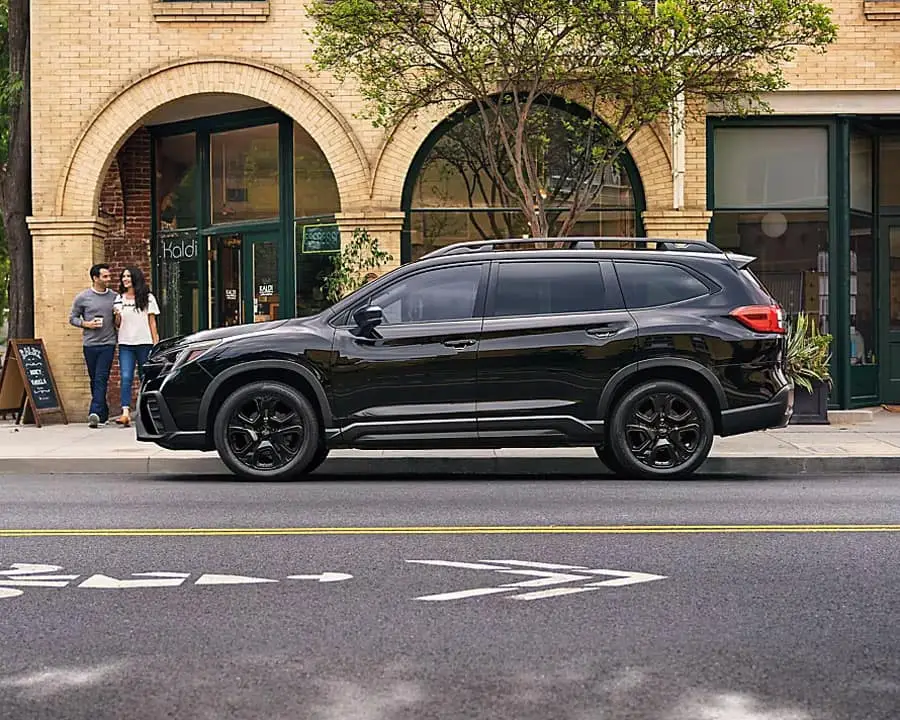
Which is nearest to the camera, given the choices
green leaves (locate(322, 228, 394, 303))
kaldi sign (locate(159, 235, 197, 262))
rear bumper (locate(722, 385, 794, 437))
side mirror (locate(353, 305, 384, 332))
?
side mirror (locate(353, 305, 384, 332))

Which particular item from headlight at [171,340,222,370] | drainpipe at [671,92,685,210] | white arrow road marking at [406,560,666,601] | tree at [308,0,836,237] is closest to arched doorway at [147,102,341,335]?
tree at [308,0,836,237]

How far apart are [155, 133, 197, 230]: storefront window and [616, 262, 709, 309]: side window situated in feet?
30.3

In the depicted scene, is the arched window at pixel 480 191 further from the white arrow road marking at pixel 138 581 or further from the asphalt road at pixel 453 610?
the white arrow road marking at pixel 138 581

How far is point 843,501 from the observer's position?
10.1 meters

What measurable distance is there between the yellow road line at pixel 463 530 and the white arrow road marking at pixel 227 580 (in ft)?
4.65

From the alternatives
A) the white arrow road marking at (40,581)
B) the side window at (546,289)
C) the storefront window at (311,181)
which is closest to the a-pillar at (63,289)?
the storefront window at (311,181)

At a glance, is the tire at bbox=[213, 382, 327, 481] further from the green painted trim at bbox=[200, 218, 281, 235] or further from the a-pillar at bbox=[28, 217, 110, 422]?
the green painted trim at bbox=[200, 218, 281, 235]

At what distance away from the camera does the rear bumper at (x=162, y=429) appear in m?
11.8

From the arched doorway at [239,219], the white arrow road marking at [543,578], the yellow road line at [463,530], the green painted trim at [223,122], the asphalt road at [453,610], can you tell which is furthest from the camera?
the green painted trim at [223,122]

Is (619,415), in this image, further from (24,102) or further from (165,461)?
(24,102)

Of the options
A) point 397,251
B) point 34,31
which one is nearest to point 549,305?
point 397,251

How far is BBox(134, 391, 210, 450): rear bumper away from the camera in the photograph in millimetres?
11758

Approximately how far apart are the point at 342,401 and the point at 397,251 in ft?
20.4

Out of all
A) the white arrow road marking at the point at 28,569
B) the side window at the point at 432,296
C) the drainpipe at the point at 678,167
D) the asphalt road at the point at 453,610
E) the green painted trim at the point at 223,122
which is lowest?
the asphalt road at the point at 453,610
